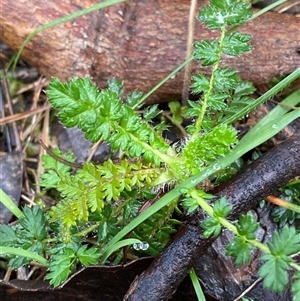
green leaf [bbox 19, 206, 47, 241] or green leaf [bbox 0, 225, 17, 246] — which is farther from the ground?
green leaf [bbox 19, 206, 47, 241]

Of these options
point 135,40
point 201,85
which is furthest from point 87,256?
point 135,40

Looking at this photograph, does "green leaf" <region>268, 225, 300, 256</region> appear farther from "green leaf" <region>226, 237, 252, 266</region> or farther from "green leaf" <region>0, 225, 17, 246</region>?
"green leaf" <region>0, 225, 17, 246</region>

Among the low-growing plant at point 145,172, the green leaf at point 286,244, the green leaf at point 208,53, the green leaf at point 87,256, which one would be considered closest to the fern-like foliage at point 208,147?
the low-growing plant at point 145,172

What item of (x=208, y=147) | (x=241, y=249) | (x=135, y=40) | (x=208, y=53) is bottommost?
(x=241, y=249)

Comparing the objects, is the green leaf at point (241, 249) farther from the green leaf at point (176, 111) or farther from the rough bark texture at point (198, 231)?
the green leaf at point (176, 111)

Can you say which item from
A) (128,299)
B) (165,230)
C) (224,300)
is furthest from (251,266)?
(128,299)

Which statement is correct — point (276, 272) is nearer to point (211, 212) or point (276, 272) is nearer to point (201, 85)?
point (211, 212)

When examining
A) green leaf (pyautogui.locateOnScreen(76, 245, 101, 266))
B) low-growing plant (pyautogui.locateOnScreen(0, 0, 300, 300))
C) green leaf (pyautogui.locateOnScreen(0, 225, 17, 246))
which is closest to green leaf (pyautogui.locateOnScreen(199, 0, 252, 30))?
low-growing plant (pyautogui.locateOnScreen(0, 0, 300, 300))

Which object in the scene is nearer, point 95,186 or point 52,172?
point 95,186
